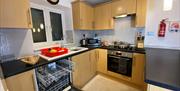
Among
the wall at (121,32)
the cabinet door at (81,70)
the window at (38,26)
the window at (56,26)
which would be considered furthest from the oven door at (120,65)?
the window at (38,26)

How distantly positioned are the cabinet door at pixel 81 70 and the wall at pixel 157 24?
1287 mm

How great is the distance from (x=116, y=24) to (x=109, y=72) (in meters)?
1.28

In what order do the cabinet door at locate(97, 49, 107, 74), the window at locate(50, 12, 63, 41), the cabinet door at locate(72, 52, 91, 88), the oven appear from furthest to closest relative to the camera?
the cabinet door at locate(97, 49, 107, 74), the window at locate(50, 12, 63, 41), the oven, the cabinet door at locate(72, 52, 91, 88)

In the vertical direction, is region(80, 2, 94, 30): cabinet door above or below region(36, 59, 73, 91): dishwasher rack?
above

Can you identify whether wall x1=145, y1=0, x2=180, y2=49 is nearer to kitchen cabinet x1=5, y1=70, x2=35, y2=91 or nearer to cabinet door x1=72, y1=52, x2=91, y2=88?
cabinet door x1=72, y1=52, x2=91, y2=88

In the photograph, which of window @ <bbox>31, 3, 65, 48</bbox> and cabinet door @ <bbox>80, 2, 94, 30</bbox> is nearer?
window @ <bbox>31, 3, 65, 48</bbox>

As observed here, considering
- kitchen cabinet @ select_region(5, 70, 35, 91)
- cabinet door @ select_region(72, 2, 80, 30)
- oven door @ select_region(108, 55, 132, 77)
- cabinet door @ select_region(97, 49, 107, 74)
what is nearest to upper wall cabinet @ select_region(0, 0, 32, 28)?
kitchen cabinet @ select_region(5, 70, 35, 91)

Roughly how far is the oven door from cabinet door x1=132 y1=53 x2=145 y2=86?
0.08 meters

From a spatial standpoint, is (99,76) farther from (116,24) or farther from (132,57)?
(116,24)

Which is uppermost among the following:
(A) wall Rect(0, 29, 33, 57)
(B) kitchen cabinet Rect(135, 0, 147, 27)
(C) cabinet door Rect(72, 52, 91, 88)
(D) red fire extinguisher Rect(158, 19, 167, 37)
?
(B) kitchen cabinet Rect(135, 0, 147, 27)

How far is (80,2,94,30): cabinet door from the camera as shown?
228cm

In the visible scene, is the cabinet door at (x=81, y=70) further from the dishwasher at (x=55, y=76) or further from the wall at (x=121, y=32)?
the wall at (x=121, y=32)

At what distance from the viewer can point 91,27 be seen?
8.63 ft

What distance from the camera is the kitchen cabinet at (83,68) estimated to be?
1.73m
